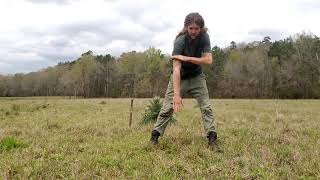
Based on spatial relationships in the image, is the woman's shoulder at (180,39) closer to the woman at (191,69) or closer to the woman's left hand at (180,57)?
the woman at (191,69)

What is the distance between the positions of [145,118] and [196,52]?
5894mm

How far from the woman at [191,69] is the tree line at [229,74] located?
62.3 meters

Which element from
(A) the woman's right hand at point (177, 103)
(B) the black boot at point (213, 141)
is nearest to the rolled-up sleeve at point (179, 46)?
(A) the woman's right hand at point (177, 103)

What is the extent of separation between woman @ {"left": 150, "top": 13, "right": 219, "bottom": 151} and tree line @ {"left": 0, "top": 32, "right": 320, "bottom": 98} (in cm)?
6228

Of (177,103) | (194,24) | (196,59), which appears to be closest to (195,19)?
(194,24)

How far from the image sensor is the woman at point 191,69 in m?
7.42

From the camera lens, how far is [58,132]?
440 inches

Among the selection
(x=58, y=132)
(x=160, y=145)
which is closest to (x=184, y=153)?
(x=160, y=145)

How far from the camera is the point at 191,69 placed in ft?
26.4

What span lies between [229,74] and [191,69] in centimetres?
8374

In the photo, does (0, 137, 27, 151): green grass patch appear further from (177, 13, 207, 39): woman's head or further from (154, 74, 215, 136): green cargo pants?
(177, 13, 207, 39): woman's head

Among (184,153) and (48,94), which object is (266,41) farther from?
(184,153)

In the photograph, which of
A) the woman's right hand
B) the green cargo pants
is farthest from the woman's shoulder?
the woman's right hand

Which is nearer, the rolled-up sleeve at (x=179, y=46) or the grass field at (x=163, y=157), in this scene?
the grass field at (x=163, y=157)
